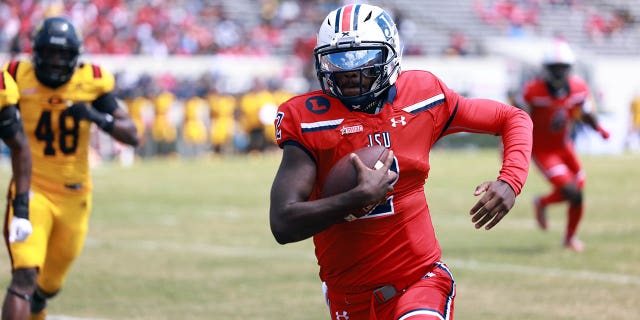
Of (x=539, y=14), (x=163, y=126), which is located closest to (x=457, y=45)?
(x=539, y=14)

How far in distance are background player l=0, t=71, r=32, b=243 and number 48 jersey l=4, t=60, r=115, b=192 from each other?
57 centimetres

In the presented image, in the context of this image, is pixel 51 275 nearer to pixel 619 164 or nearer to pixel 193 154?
pixel 619 164

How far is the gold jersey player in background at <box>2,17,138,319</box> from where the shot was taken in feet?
24.0

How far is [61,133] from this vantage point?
757cm

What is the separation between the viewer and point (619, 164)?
25.9 m

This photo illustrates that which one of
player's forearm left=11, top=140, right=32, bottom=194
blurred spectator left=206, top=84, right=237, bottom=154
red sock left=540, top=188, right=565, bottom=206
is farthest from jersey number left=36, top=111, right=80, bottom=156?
blurred spectator left=206, top=84, right=237, bottom=154

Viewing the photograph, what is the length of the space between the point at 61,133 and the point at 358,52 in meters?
3.51

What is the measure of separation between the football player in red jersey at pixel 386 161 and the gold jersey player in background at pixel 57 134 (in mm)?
3003

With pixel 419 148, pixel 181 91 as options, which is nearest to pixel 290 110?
pixel 419 148

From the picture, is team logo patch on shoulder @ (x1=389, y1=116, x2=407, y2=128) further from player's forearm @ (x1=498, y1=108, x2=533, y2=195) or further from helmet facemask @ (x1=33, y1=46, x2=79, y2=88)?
helmet facemask @ (x1=33, y1=46, x2=79, y2=88)

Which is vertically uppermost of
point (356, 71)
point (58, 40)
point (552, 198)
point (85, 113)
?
point (356, 71)

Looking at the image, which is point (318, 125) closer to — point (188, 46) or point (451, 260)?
point (451, 260)

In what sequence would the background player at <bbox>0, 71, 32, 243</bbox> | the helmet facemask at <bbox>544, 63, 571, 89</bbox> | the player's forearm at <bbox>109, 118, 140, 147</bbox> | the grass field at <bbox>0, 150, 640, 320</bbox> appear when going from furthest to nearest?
the helmet facemask at <bbox>544, 63, 571, 89</bbox> < the grass field at <bbox>0, 150, 640, 320</bbox> < the player's forearm at <bbox>109, 118, 140, 147</bbox> < the background player at <bbox>0, 71, 32, 243</bbox>

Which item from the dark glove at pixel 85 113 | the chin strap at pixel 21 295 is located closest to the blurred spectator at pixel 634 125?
the dark glove at pixel 85 113
